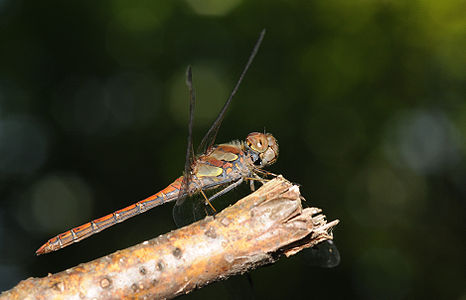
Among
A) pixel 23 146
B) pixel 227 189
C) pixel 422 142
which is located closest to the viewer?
pixel 227 189

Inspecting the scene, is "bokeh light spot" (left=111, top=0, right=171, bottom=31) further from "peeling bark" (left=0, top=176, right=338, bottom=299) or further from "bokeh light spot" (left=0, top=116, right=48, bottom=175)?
"peeling bark" (left=0, top=176, right=338, bottom=299)

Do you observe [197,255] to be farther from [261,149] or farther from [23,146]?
[23,146]

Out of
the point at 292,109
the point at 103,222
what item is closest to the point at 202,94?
the point at 292,109

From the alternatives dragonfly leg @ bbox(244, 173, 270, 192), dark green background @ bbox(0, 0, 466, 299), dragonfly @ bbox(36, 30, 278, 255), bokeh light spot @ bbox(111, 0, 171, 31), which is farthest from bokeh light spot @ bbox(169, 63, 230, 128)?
dragonfly leg @ bbox(244, 173, 270, 192)

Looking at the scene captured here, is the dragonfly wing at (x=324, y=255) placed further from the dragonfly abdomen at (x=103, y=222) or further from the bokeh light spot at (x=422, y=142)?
the bokeh light spot at (x=422, y=142)

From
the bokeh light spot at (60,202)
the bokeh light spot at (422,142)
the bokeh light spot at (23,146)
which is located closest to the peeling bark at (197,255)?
the bokeh light spot at (422,142)
